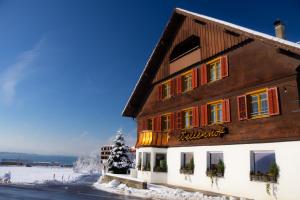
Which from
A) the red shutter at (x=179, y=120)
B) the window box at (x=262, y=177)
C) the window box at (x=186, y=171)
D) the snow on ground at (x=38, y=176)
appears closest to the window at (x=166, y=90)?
the red shutter at (x=179, y=120)

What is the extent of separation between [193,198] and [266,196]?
369 centimetres

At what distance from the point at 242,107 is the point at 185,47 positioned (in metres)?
9.04

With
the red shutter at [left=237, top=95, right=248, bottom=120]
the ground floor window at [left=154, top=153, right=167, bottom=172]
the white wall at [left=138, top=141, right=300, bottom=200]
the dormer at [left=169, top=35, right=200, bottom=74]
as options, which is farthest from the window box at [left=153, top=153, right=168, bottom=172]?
the red shutter at [left=237, top=95, right=248, bottom=120]

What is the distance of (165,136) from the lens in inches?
966

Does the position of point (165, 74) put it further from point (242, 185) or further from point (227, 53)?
point (242, 185)

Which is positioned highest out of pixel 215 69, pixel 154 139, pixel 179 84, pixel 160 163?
pixel 215 69

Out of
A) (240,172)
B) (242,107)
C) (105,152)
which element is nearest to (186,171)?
(240,172)

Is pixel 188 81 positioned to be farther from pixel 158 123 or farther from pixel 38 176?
pixel 38 176

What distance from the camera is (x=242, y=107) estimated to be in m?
17.5

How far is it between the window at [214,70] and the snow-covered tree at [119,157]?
18.3 metres

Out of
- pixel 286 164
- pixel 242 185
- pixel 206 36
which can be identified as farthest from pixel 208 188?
pixel 206 36

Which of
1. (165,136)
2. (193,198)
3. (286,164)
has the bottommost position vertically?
(193,198)

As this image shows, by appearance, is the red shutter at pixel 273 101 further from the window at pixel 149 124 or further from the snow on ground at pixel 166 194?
the window at pixel 149 124

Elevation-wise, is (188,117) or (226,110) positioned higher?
(188,117)
